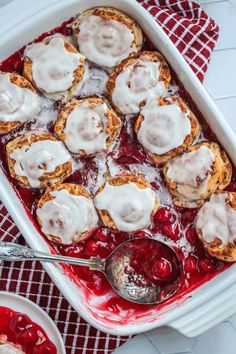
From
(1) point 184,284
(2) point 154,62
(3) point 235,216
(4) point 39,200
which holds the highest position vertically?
(2) point 154,62

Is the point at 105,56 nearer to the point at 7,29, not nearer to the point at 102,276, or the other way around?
the point at 7,29

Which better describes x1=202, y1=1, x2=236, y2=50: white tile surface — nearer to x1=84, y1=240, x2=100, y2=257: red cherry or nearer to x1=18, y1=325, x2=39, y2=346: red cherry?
x1=84, y1=240, x2=100, y2=257: red cherry

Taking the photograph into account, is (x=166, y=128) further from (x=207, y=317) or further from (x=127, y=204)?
(x=207, y=317)

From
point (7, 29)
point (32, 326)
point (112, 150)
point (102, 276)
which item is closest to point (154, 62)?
point (112, 150)

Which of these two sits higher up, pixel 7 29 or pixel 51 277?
pixel 7 29

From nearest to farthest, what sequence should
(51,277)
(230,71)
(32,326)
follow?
(51,277) → (32,326) → (230,71)

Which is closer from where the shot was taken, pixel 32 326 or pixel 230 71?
pixel 32 326

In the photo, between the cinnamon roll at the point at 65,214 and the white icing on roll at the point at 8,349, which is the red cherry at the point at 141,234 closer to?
the cinnamon roll at the point at 65,214

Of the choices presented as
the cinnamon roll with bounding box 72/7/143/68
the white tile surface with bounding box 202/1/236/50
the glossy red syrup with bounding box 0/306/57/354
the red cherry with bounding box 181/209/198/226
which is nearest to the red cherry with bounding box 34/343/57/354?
the glossy red syrup with bounding box 0/306/57/354
